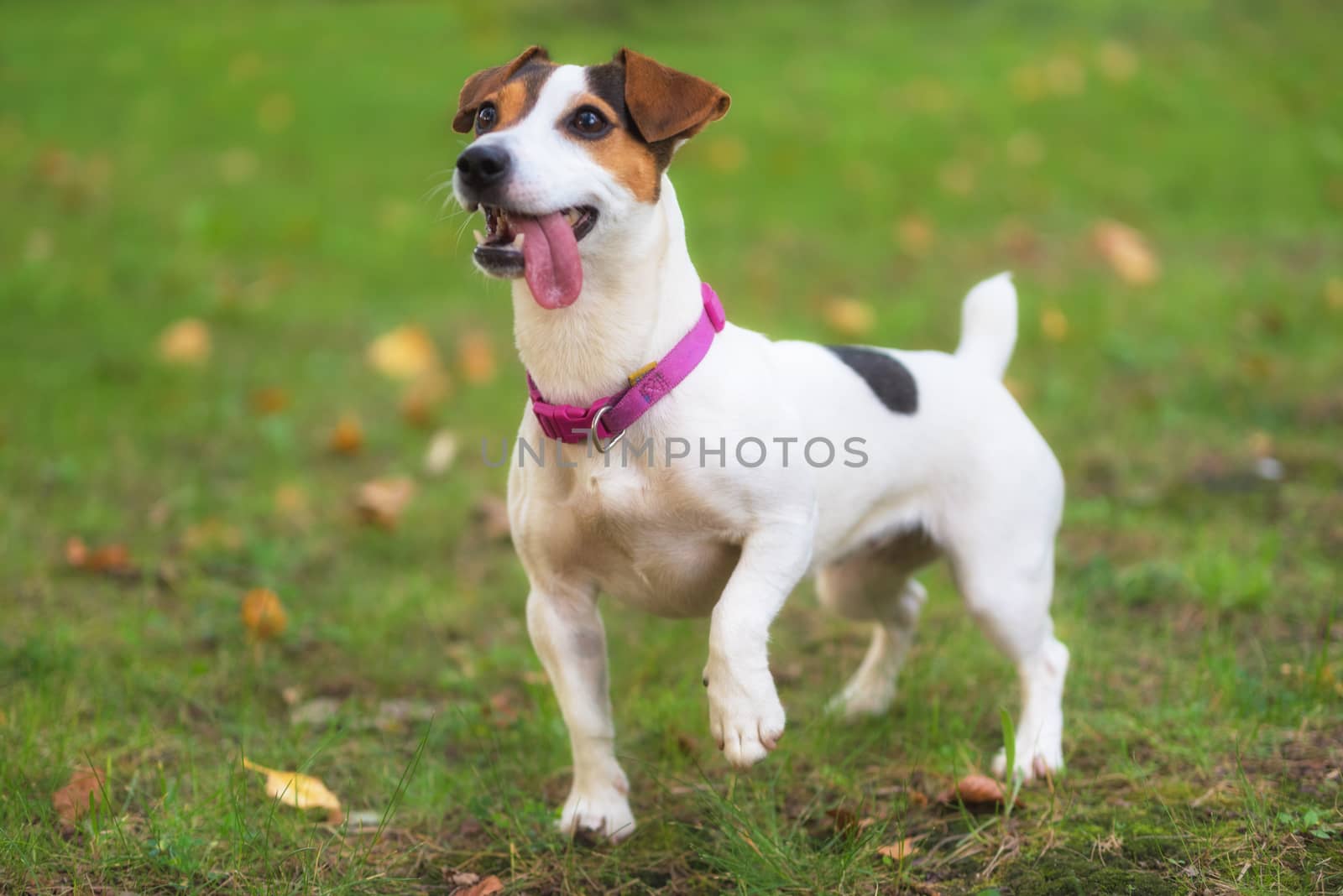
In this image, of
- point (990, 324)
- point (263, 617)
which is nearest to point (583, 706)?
point (263, 617)

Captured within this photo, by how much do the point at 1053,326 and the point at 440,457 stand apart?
289 centimetres

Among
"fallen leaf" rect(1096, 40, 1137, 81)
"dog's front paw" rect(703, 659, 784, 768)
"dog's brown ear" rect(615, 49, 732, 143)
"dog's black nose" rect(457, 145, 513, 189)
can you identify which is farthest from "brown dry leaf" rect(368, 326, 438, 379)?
"fallen leaf" rect(1096, 40, 1137, 81)

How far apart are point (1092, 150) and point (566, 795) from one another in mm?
7101

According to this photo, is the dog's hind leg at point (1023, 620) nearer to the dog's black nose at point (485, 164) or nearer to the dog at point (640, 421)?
the dog at point (640, 421)

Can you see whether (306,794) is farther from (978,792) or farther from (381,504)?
(381,504)

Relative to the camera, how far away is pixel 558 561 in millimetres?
2832

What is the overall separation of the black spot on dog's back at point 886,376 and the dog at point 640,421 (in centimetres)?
1

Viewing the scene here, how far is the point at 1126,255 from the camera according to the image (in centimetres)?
694

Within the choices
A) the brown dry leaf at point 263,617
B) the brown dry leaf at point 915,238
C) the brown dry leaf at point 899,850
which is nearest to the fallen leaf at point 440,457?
the brown dry leaf at point 263,617

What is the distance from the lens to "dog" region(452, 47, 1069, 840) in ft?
8.38

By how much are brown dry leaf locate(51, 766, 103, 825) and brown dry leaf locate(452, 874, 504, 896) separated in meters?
0.73

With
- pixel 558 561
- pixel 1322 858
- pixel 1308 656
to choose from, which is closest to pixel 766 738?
pixel 558 561

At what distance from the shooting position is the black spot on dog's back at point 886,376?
3143 millimetres

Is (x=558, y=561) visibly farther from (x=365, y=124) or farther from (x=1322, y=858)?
(x=365, y=124)
